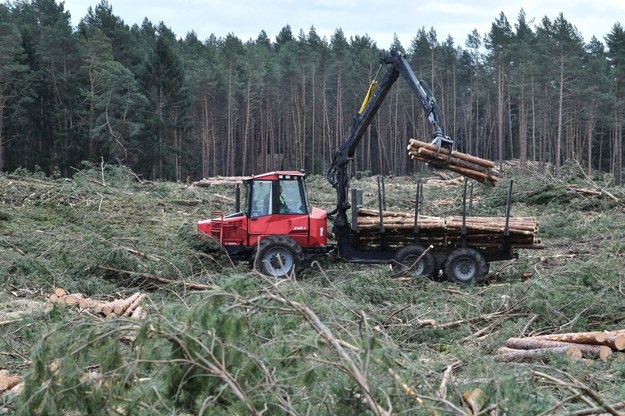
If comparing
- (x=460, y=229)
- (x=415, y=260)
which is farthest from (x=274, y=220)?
(x=460, y=229)

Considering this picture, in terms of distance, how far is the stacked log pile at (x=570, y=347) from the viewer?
24.0 feet

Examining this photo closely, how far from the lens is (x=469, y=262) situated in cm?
1330

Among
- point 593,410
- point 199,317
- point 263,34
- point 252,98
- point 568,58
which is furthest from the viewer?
point 263,34

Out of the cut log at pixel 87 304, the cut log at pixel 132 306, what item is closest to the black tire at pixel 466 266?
the cut log at pixel 132 306

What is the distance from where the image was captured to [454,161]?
13.0 metres

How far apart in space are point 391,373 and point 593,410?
3.57 feet

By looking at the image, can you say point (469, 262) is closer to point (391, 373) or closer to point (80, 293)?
point (80, 293)

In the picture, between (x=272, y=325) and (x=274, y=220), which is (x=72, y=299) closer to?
(x=274, y=220)

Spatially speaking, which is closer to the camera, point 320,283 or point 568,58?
point 320,283

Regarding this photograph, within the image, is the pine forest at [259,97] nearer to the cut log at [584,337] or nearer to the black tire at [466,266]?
the black tire at [466,266]

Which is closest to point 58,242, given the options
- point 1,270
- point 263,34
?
point 1,270

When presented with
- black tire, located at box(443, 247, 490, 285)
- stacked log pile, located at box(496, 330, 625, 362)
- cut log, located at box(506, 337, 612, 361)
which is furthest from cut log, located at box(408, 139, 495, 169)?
stacked log pile, located at box(496, 330, 625, 362)

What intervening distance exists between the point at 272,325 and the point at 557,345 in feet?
11.8

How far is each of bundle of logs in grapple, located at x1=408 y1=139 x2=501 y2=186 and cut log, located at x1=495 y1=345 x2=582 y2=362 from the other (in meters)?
5.74
